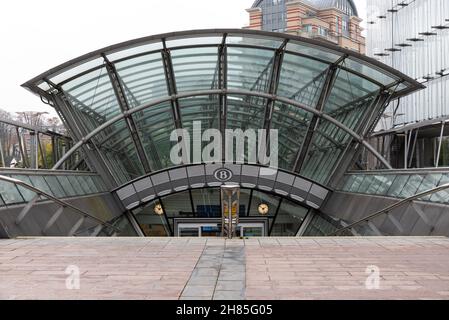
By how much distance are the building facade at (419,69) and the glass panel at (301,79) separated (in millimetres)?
12301

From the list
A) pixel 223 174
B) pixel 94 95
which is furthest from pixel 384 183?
pixel 94 95

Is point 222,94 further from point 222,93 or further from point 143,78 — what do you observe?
point 143,78

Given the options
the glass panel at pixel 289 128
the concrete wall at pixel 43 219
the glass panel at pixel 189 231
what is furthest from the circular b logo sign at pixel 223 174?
the concrete wall at pixel 43 219

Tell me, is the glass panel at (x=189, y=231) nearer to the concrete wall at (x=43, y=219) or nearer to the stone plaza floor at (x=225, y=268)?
the concrete wall at (x=43, y=219)

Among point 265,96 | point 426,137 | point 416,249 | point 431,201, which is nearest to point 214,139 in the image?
point 265,96

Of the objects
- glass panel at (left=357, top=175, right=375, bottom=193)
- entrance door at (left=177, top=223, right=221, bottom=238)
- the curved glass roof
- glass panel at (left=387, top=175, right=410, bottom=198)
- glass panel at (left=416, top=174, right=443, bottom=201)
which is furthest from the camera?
entrance door at (left=177, top=223, right=221, bottom=238)

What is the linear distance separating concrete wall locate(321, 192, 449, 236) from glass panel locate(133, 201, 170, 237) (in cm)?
1072

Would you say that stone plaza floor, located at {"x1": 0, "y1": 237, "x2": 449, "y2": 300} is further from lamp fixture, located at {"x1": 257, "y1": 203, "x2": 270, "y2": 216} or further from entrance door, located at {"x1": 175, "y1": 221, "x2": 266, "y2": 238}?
lamp fixture, located at {"x1": 257, "y1": 203, "x2": 270, "y2": 216}

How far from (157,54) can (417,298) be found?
71.6 ft

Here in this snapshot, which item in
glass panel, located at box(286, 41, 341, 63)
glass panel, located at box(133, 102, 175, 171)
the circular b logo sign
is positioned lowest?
the circular b logo sign

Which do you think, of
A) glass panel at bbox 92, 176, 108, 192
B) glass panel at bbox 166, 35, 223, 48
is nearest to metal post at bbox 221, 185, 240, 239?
glass panel at bbox 92, 176, 108, 192

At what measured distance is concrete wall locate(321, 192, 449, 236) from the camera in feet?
46.2

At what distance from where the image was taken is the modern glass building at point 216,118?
27000 millimetres

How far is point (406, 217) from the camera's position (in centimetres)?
1616
